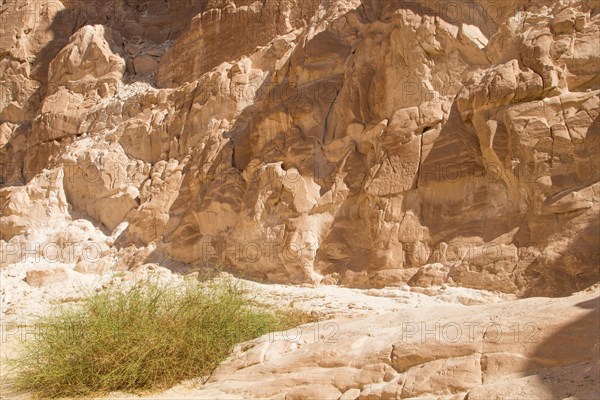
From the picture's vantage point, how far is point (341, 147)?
34.3ft

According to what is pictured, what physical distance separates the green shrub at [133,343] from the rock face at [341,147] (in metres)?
2.40

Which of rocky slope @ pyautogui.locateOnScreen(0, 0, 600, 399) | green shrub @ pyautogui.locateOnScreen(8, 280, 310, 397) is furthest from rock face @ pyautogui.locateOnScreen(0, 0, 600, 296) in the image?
green shrub @ pyautogui.locateOnScreen(8, 280, 310, 397)

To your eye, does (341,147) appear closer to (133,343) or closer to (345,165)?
(345,165)

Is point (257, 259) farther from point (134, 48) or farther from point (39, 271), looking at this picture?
point (134, 48)

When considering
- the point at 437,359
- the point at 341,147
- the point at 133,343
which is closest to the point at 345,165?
the point at 341,147

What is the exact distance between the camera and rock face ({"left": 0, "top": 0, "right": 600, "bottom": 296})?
7684mm

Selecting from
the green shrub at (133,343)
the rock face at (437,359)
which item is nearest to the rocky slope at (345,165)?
the rock face at (437,359)

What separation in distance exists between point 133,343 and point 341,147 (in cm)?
576

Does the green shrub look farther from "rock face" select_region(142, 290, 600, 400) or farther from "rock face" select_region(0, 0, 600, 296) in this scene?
"rock face" select_region(0, 0, 600, 296)

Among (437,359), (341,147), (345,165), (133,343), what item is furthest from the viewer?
(341,147)

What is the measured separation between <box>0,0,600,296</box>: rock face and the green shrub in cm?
240

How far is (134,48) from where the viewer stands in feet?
61.6

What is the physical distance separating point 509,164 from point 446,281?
163 centimetres

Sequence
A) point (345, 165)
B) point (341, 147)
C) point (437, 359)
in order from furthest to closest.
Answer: point (341, 147) → point (345, 165) → point (437, 359)
